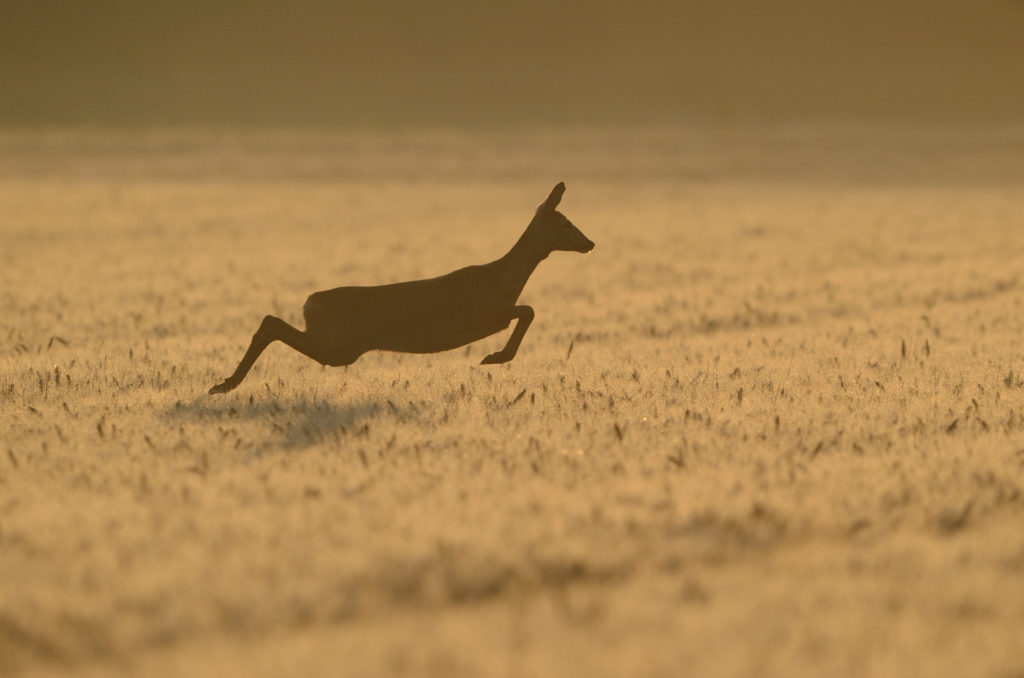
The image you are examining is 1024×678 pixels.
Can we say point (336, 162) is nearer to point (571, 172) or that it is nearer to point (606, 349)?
point (571, 172)

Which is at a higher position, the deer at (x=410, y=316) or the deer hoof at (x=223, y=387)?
the deer at (x=410, y=316)

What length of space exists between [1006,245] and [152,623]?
73.5ft

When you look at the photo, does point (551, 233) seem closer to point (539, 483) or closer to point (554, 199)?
point (554, 199)

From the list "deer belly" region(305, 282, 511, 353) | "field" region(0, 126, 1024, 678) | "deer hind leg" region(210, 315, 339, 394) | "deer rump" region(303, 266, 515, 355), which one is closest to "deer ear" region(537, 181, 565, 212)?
"deer rump" region(303, 266, 515, 355)

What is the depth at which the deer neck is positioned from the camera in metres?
10.4

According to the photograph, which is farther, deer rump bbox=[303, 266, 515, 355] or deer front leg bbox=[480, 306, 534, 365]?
deer front leg bbox=[480, 306, 534, 365]

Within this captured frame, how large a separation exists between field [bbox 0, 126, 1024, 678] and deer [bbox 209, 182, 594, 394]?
1.63 feet

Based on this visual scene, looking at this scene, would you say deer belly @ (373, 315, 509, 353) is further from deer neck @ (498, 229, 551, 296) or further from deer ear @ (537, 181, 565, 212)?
deer ear @ (537, 181, 565, 212)

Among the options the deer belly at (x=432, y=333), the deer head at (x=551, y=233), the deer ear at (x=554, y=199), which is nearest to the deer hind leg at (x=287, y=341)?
the deer belly at (x=432, y=333)

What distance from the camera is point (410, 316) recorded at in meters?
10.0

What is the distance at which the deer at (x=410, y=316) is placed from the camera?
997 cm

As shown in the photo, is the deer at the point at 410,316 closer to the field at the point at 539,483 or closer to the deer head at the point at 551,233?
the deer head at the point at 551,233

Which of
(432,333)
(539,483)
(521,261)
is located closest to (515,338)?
(521,261)

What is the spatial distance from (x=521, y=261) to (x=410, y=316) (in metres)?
1.08
